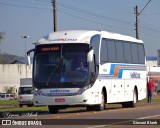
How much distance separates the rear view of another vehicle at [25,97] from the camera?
46188 millimetres

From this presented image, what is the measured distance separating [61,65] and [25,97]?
67.1ft

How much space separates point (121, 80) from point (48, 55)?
628 cm

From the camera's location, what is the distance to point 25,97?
46.6m

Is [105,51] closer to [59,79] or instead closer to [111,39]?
[111,39]

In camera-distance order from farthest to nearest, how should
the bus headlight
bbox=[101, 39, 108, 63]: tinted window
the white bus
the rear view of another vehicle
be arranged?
the rear view of another vehicle → bbox=[101, 39, 108, 63]: tinted window → the bus headlight → the white bus

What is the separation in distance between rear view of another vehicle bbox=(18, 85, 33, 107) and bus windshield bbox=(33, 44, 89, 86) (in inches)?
756

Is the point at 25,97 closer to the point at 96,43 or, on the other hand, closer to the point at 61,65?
the point at 96,43

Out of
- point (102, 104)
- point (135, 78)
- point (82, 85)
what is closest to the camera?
point (82, 85)

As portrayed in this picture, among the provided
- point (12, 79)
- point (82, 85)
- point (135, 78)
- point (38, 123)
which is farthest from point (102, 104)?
point (12, 79)

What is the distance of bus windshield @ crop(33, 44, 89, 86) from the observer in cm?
2656

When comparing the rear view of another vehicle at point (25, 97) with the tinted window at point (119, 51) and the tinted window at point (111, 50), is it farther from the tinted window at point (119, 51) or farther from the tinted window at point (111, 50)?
the tinted window at point (111, 50)

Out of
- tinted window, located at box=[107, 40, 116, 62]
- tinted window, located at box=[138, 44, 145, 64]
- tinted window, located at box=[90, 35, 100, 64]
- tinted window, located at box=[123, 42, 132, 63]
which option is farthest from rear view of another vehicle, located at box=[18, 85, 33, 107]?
tinted window, located at box=[90, 35, 100, 64]

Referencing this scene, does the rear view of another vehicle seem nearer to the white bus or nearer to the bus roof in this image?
the white bus

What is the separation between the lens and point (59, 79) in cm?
2659
